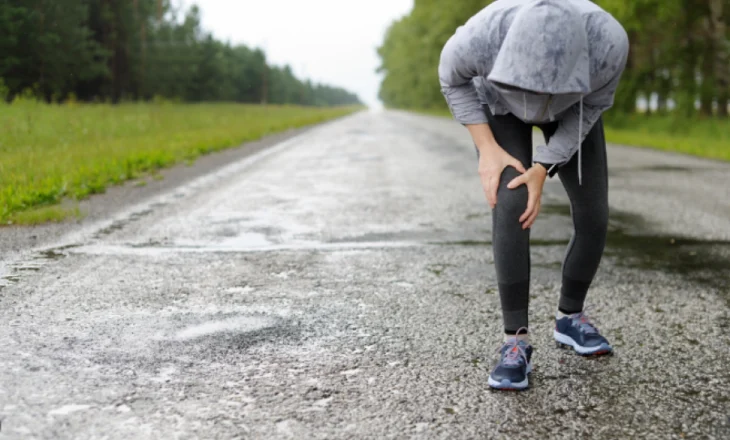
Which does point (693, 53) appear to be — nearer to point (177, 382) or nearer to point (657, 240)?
point (657, 240)

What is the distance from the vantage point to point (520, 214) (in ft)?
8.12

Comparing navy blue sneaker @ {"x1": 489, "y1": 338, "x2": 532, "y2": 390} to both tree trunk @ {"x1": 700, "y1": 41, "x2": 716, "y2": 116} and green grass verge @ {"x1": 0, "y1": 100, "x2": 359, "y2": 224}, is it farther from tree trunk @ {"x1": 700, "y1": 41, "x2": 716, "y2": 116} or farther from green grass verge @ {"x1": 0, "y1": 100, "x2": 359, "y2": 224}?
tree trunk @ {"x1": 700, "y1": 41, "x2": 716, "y2": 116}

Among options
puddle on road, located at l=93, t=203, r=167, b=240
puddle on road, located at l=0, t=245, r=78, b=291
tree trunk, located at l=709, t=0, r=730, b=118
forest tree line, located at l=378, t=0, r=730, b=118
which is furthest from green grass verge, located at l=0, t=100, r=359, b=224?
tree trunk, located at l=709, t=0, r=730, b=118

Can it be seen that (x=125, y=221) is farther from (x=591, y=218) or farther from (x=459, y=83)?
(x=591, y=218)

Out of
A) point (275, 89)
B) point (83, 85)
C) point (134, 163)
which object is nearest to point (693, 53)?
point (134, 163)

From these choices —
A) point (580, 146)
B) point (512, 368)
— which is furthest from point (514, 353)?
point (580, 146)

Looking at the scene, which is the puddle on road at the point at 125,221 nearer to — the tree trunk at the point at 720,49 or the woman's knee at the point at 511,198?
the woman's knee at the point at 511,198

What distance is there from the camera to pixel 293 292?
3791 millimetres

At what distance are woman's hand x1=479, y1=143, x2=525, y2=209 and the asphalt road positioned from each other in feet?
2.31

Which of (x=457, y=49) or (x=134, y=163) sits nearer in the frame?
(x=457, y=49)

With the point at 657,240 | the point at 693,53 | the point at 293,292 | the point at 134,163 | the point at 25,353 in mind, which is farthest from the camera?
the point at 693,53

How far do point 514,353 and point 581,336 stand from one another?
18.5 inches

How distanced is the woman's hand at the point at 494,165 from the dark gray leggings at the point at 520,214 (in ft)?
0.06

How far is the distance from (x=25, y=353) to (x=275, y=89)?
12779cm
